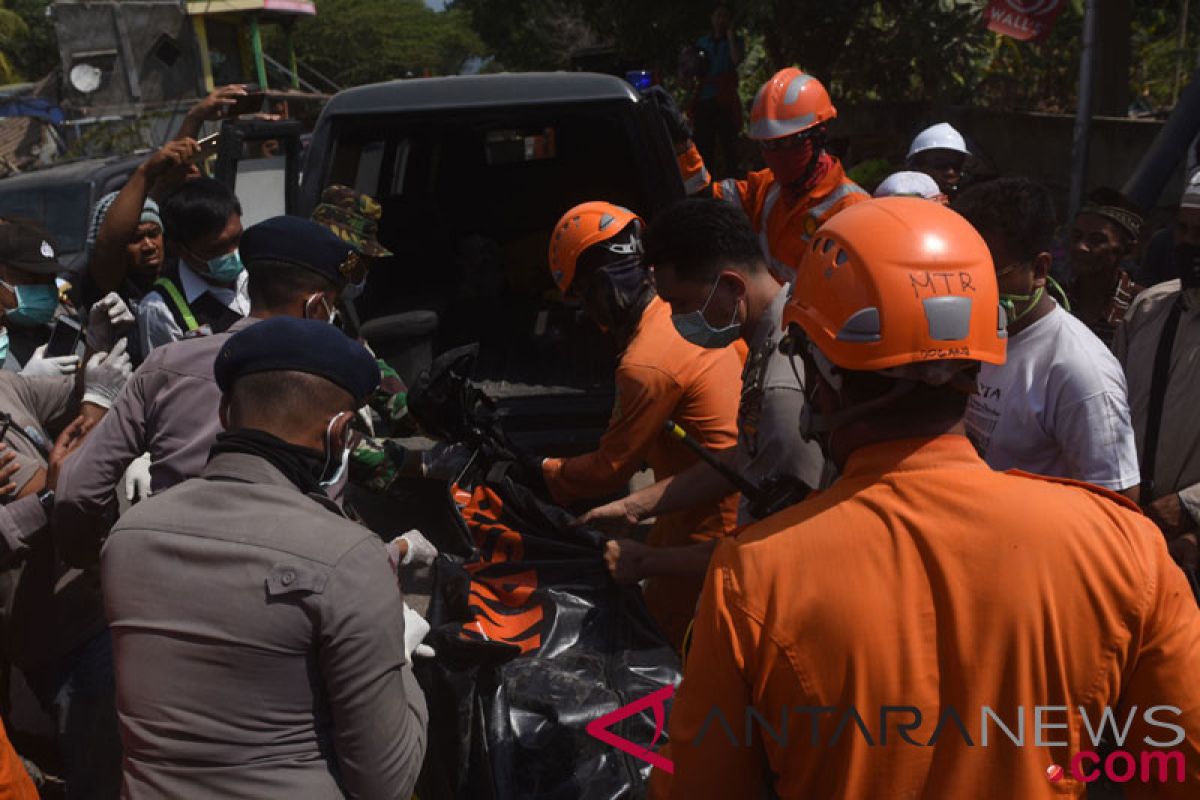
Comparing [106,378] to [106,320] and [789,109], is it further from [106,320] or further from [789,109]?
[789,109]

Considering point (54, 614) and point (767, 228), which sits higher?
point (767, 228)

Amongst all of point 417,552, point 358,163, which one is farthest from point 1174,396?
point 358,163

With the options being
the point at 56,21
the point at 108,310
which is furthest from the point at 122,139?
the point at 108,310

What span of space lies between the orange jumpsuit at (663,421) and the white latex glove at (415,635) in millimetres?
814

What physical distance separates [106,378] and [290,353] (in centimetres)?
146

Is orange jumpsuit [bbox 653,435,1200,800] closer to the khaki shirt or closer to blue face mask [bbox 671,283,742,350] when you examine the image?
blue face mask [bbox 671,283,742,350]

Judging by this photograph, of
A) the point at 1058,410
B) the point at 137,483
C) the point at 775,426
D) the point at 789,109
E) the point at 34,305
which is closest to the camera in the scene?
the point at 775,426

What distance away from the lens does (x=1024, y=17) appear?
28.0 ft

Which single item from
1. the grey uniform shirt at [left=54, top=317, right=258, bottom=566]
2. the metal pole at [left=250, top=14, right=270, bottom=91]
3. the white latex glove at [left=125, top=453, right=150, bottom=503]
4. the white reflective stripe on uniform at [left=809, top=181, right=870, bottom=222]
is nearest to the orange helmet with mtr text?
the grey uniform shirt at [left=54, top=317, right=258, bottom=566]

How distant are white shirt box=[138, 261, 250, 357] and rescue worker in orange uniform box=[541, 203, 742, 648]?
1375 mm

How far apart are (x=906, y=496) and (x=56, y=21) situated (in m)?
25.6

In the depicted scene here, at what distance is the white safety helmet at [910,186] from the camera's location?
5160 millimetres

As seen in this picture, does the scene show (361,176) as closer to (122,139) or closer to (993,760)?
(993,760)

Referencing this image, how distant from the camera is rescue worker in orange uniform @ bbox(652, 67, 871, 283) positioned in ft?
15.8
